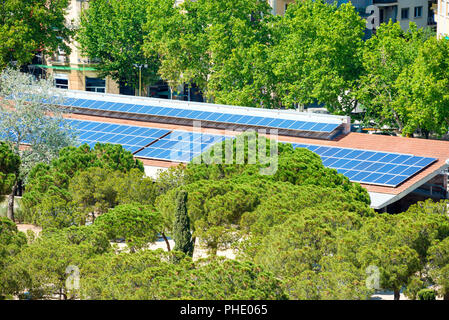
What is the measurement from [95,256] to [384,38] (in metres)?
40.2

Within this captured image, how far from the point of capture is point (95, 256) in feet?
108

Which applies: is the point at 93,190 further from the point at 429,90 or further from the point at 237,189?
the point at 429,90

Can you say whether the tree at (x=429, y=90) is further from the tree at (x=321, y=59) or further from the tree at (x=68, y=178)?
the tree at (x=68, y=178)

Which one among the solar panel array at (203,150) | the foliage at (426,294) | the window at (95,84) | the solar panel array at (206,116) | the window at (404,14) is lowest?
the foliage at (426,294)

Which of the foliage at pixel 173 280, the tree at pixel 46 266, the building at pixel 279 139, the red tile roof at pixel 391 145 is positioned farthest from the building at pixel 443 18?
the foliage at pixel 173 280

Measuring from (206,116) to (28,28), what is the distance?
29.0 meters

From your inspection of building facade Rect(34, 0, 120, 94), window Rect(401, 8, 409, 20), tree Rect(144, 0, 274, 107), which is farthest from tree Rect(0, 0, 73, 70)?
window Rect(401, 8, 409, 20)

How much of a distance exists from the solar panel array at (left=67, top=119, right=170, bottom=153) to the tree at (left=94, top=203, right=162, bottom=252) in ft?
57.2

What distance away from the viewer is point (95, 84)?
89.2 meters

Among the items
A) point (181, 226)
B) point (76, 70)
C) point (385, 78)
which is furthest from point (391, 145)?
point (76, 70)

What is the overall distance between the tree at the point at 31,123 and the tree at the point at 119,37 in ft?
98.8

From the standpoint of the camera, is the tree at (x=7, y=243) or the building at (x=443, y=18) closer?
the tree at (x=7, y=243)

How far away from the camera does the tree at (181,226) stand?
36438mm
